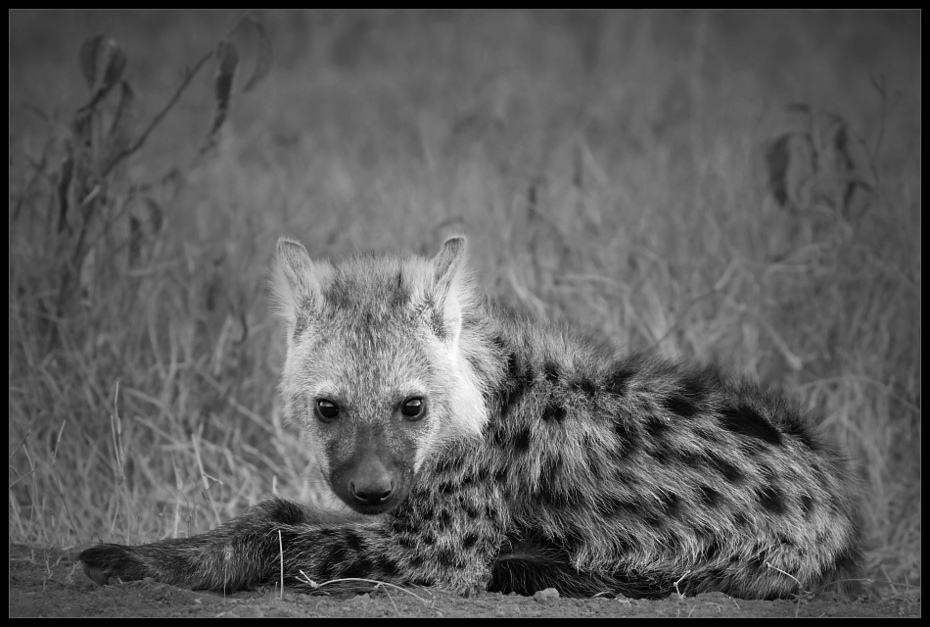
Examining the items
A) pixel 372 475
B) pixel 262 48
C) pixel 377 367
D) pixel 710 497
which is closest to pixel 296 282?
pixel 377 367

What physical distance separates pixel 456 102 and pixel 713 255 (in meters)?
4.28

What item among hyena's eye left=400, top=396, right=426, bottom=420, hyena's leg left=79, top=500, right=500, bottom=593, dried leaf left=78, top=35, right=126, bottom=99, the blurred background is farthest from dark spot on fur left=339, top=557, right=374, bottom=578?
dried leaf left=78, top=35, right=126, bottom=99

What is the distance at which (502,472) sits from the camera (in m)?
3.80

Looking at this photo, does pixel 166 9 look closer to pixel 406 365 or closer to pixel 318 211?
pixel 318 211

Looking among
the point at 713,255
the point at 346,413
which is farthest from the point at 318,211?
the point at 346,413

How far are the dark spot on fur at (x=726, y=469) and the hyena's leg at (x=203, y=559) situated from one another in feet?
5.00

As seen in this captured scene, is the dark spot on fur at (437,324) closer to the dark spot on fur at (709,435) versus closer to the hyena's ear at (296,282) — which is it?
the hyena's ear at (296,282)

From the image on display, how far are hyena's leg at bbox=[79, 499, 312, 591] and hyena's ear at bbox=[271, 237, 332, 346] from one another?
76 cm

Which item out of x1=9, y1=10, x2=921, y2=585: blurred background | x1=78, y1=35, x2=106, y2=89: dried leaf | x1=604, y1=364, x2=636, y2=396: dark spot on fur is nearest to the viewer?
x1=604, y1=364, x2=636, y2=396: dark spot on fur

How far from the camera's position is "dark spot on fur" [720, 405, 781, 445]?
386cm

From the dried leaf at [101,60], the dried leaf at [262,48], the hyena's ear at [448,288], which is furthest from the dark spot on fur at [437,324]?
the dried leaf at [101,60]

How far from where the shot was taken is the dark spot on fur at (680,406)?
3.90m

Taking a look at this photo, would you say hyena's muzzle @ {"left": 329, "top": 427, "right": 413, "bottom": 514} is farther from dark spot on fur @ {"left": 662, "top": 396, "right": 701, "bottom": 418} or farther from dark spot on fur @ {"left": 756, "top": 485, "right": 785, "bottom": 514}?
dark spot on fur @ {"left": 756, "top": 485, "right": 785, "bottom": 514}

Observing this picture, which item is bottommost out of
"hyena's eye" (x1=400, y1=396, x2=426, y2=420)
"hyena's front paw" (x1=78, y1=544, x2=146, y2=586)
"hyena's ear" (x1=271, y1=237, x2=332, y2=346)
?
"hyena's front paw" (x1=78, y1=544, x2=146, y2=586)
